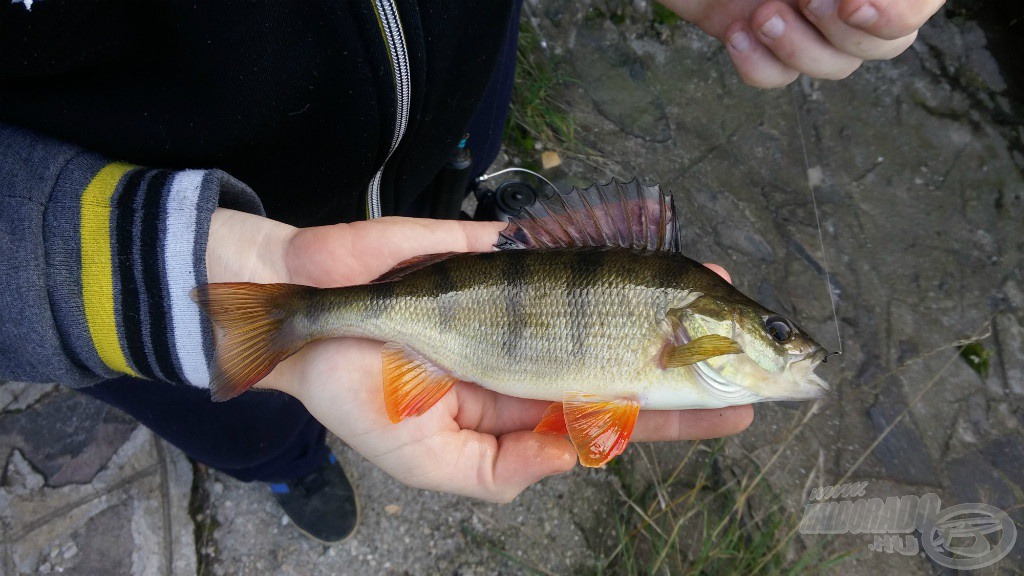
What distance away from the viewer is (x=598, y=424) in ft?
5.25

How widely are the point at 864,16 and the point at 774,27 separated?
290 millimetres

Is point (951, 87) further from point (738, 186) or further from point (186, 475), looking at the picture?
point (186, 475)

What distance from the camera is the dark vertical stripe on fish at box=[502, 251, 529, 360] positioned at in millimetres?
1603

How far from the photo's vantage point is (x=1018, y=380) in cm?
261

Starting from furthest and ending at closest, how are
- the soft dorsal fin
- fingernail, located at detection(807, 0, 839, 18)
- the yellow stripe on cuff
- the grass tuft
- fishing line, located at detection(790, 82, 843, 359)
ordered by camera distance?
the grass tuft < fishing line, located at detection(790, 82, 843, 359) < the soft dorsal fin < fingernail, located at detection(807, 0, 839, 18) < the yellow stripe on cuff

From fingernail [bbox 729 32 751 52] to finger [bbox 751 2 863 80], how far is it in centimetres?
7

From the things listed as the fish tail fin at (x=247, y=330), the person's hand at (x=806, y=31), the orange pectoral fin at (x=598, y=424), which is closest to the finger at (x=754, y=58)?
the person's hand at (x=806, y=31)

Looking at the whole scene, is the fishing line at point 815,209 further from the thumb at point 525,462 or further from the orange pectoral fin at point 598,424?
the thumb at point 525,462

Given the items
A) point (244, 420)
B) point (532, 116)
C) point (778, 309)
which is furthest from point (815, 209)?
point (244, 420)

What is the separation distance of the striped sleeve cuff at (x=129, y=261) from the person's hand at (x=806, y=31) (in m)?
1.32

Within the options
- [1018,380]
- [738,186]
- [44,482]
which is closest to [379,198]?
[44,482]

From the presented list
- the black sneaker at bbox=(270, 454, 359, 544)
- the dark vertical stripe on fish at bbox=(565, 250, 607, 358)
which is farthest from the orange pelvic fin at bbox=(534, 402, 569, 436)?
the black sneaker at bbox=(270, 454, 359, 544)

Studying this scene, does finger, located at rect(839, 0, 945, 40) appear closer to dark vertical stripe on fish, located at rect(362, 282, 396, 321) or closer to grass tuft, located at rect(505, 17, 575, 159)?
dark vertical stripe on fish, located at rect(362, 282, 396, 321)

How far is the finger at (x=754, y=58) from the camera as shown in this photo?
168 cm
